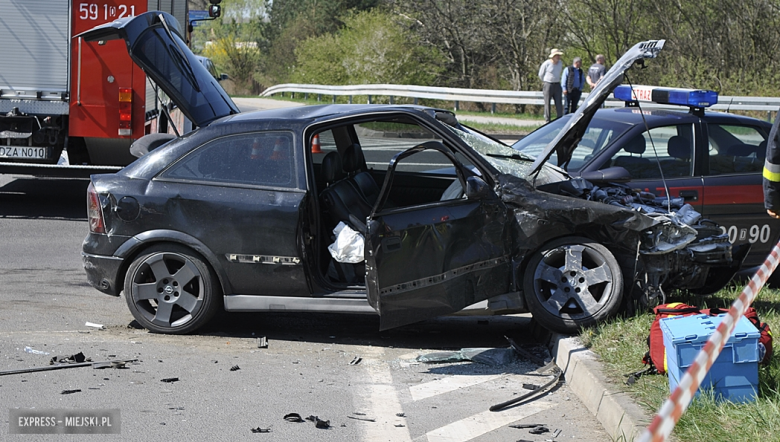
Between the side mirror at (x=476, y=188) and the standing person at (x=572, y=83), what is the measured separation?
1466 centimetres

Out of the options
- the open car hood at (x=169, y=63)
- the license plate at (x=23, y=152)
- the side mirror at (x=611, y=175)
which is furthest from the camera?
the license plate at (x=23, y=152)

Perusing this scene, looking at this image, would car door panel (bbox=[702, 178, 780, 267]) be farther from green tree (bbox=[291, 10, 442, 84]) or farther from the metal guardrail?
green tree (bbox=[291, 10, 442, 84])

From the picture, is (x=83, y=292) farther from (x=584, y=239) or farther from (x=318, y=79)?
(x=318, y=79)

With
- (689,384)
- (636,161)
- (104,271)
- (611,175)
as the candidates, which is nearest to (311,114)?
(104,271)

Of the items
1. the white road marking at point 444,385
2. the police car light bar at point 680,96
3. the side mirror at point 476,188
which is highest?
the police car light bar at point 680,96

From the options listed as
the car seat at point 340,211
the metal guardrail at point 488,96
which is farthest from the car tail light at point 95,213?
the metal guardrail at point 488,96

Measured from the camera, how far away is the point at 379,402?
16.5ft

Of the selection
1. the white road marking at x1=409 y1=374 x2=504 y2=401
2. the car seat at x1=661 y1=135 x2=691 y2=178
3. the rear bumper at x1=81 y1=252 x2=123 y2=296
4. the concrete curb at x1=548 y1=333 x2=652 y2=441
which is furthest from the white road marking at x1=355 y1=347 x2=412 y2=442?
the car seat at x1=661 y1=135 x2=691 y2=178

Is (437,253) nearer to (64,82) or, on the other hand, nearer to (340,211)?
(340,211)

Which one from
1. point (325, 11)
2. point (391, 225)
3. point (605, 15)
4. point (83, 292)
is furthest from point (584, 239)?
point (325, 11)

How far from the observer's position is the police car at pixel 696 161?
741cm

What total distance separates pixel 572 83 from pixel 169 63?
47.4 ft

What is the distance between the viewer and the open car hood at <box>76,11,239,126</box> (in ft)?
22.7

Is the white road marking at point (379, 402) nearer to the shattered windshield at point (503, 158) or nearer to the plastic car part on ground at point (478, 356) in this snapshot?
the plastic car part on ground at point (478, 356)
